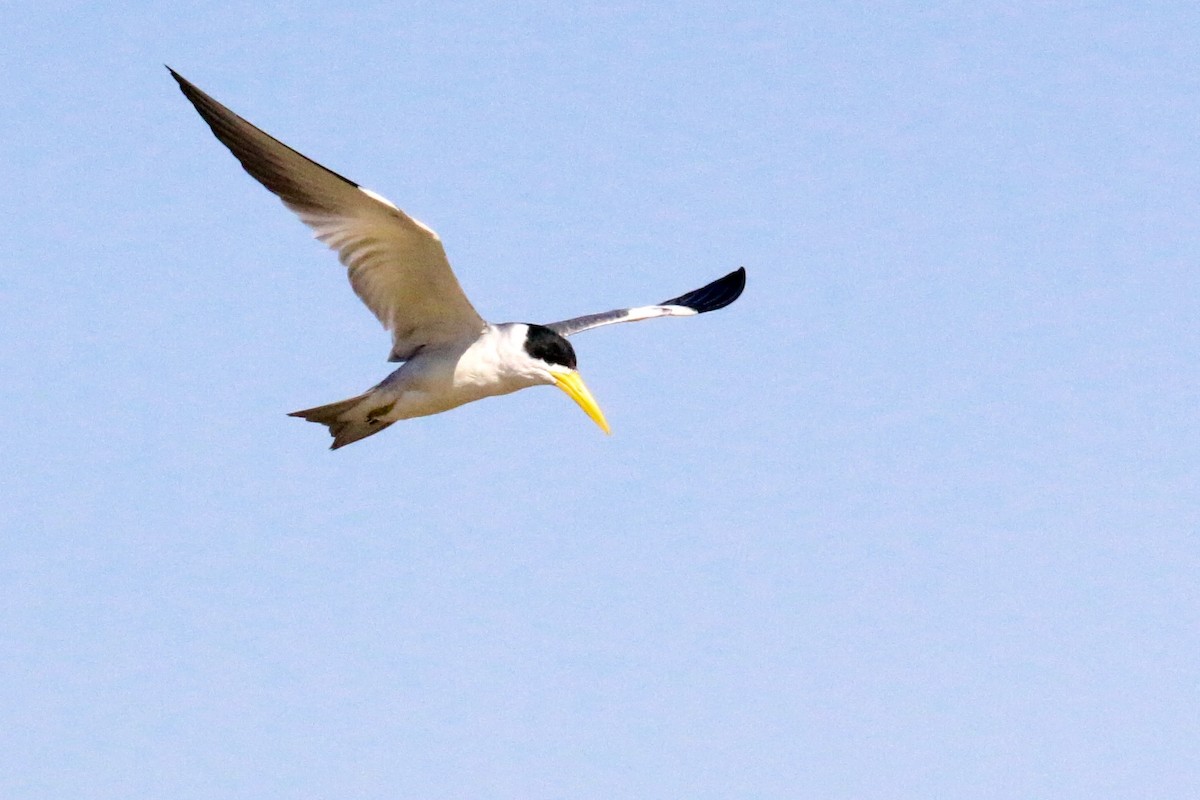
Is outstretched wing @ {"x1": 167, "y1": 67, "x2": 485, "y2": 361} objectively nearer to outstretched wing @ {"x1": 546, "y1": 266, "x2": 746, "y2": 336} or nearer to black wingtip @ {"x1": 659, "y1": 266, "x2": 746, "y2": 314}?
outstretched wing @ {"x1": 546, "y1": 266, "x2": 746, "y2": 336}

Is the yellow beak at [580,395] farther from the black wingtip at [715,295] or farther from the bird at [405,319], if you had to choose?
the black wingtip at [715,295]

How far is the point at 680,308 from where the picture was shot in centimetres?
1464

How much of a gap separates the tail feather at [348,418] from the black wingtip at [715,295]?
14.1ft

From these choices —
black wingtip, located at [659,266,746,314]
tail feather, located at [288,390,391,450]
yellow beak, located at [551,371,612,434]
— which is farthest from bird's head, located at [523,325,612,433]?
black wingtip, located at [659,266,746,314]

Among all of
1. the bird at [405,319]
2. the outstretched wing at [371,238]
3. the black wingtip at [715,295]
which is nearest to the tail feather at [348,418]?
the bird at [405,319]

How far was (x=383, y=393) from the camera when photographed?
1152 centimetres

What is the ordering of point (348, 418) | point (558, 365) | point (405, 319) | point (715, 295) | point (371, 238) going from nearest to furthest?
point (371, 238)
point (558, 365)
point (405, 319)
point (348, 418)
point (715, 295)

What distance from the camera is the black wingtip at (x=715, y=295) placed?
15.7 meters

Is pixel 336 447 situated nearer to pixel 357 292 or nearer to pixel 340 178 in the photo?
pixel 357 292

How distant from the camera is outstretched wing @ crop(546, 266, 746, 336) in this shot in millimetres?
13383

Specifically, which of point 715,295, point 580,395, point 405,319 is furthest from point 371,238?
point 715,295

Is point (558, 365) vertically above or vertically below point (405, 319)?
below

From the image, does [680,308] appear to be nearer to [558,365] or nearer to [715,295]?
[715,295]

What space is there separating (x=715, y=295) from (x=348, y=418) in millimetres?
5348
